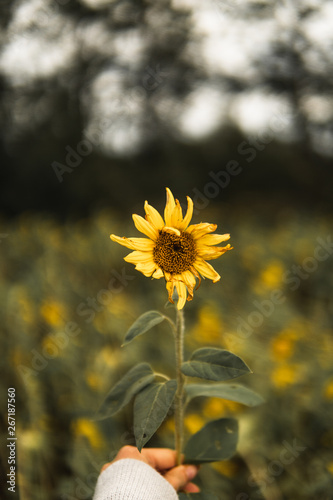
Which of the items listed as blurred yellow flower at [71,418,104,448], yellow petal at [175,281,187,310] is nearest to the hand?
yellow petal at [175,281,187,310]

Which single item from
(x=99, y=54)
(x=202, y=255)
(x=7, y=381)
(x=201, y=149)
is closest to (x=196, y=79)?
(x=99, y=54)

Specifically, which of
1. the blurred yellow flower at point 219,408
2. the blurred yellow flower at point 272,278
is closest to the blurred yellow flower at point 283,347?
the blurred yellow flower at point 219,408

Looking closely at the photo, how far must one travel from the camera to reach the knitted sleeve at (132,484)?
0.66 m

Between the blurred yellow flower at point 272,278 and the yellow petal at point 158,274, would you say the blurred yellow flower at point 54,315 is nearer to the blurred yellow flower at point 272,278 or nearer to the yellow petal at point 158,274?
the blurred yellow flower at point 272,278

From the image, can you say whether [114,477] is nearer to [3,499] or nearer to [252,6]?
[3,499]

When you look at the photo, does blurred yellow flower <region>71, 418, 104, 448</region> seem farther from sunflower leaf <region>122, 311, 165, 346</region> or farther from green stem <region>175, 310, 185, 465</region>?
sunflower leaf <region>122, 311, 165, 346</region>

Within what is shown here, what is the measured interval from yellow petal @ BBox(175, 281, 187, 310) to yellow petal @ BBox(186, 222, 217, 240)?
3.6 inches

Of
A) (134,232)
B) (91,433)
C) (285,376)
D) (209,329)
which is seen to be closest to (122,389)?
(91,433)

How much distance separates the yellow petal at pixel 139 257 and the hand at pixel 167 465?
1.30 feet

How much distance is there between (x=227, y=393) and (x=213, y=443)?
127 millimetres

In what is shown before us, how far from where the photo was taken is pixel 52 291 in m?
2.41

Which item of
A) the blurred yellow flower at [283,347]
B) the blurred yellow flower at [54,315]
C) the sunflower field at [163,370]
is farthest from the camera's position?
the blurred yellow flower at [54,315]

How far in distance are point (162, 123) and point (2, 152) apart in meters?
2.30

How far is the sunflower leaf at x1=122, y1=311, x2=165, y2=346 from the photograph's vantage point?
0.63 m
